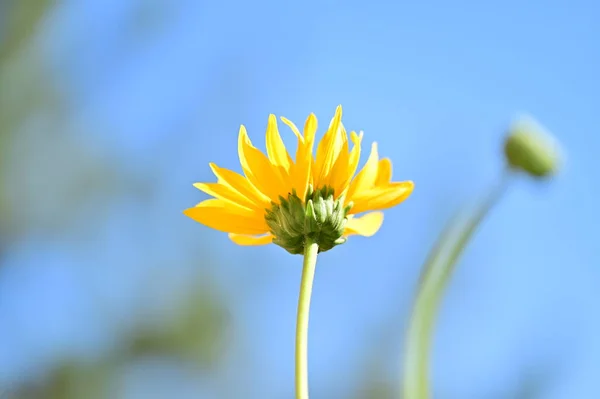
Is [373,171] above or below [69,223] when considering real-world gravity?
below

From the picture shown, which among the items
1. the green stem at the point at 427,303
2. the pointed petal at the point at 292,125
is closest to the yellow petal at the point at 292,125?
the pointed petal at the point at 292,125

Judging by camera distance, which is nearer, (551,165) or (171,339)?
(551,165)

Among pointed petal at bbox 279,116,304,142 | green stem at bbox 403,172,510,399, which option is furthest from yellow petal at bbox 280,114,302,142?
green stem at bbox 403,172,510,399

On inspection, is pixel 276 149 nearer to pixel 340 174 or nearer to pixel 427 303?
pixel 340 174

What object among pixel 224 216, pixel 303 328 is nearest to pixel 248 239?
pixel 224 216

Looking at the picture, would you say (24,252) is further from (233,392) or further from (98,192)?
(233,392)

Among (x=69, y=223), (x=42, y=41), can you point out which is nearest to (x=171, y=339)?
(x=69, y=223)

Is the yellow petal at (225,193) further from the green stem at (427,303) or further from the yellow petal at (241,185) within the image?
the green stem at (427,303)
